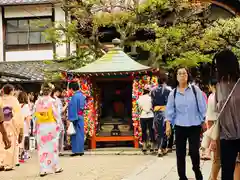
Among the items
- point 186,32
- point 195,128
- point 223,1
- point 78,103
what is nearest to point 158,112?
point 78,103

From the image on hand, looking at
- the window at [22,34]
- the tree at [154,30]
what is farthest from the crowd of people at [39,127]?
the window at [22,34]

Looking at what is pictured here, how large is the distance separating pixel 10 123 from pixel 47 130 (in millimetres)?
1143

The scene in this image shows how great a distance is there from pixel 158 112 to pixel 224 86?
23.8 ft

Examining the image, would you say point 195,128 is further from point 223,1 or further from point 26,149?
point 26,149

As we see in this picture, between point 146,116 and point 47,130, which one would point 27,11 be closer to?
point 146,116

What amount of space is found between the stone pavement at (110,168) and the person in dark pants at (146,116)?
0.44m

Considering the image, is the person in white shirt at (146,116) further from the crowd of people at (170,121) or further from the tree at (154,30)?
the tree at (154,30)

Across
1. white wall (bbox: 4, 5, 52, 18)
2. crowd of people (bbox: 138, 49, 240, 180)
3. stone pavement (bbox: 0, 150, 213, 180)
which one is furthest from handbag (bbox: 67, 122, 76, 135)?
white wall (bbox: 4, 5, 52, 18)

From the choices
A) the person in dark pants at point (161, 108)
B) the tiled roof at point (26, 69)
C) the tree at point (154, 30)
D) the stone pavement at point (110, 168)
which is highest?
the tree at point (154, 30)

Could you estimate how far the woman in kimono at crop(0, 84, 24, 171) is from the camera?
10.6 metres

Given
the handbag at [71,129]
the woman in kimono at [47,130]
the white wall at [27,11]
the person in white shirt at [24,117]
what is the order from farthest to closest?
the white wall at [27,11]
the handbag at [71,129]
the person in white shirt at [24,117]
the woman in kimono at [47,130]

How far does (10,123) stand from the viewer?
10805mm

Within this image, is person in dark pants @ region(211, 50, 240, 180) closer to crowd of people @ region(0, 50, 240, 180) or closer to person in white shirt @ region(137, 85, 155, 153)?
crowd of people @ region(0, 50, 240, 180)

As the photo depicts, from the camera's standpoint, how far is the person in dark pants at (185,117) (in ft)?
23.8
